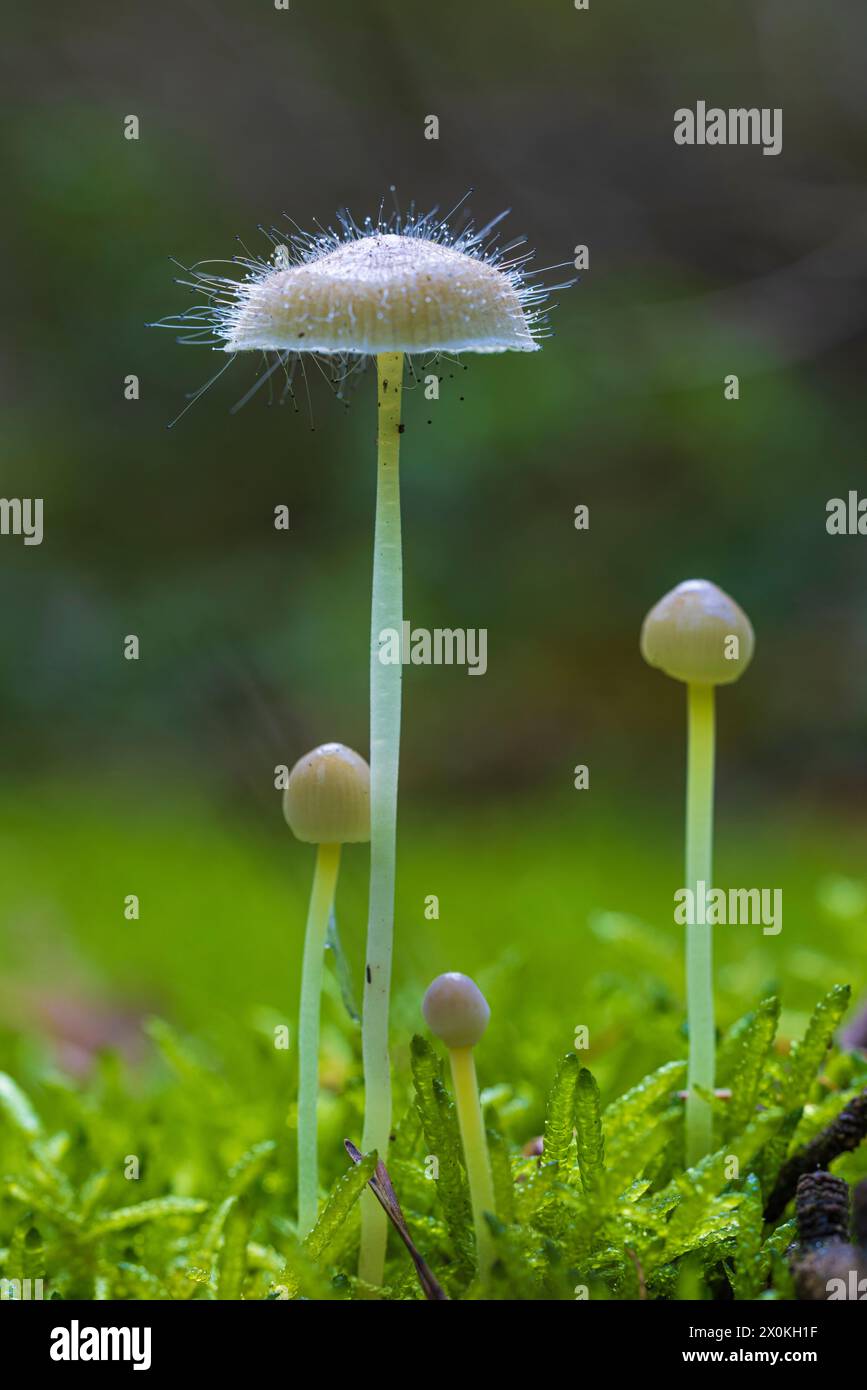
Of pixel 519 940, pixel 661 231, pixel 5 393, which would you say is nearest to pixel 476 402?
pixel 661 231

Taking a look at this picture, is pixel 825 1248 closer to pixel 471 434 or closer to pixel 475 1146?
pixel 475 1146

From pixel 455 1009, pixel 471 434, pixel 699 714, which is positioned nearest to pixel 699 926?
pixel 699 714

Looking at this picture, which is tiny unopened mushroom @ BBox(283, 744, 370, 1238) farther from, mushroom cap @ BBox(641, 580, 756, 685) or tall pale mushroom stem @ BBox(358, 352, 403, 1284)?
mushroom cap @ BBox(641, 580, 756, 685)

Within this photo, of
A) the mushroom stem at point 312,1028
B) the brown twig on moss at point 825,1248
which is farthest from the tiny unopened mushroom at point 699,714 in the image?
the mushroom stem at point 312,1028

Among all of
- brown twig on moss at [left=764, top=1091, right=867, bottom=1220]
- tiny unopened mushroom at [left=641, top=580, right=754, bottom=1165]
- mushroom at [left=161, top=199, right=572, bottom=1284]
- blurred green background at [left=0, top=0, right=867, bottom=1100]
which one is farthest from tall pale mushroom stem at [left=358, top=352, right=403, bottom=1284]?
blurred green background at [left=0, top=0, right=867, bottom=1100]

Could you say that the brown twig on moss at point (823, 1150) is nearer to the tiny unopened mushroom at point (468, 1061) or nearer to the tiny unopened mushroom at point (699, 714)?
the tiny unopened mushroom at point (699, 714)
